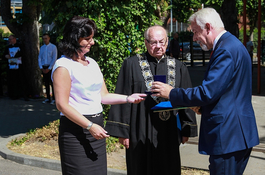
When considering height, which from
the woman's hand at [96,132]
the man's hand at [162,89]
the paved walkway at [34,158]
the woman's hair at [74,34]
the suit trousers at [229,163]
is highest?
the woman's hair at [74,34]

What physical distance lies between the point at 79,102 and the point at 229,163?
1.31 meters

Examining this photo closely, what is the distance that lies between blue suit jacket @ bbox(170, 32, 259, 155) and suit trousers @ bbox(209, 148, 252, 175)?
63 millimetres

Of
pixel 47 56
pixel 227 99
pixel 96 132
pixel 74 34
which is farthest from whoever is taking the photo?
pixel 47 56

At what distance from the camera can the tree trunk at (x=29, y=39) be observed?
38.3ft

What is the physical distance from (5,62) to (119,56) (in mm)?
7842

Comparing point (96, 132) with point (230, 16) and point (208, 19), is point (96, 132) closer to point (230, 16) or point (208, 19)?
point (208, 19)

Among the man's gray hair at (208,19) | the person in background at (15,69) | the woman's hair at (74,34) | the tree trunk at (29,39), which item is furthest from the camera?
the tree trunk at (29,39)

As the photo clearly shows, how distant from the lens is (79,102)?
10.1 ft

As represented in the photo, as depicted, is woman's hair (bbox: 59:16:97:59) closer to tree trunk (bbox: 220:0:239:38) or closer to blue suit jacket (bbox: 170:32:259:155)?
blue suit jacket (bbox: 170:32:259:155)

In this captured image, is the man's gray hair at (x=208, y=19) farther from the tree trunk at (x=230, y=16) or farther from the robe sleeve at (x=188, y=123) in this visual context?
the tree trunk at (x=230, y=16)

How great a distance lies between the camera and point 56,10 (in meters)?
6.38

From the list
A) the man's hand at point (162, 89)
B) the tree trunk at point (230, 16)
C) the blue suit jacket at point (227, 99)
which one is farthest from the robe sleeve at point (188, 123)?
the tree trunk at point (230, 16)

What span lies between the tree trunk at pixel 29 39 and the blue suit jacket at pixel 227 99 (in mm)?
9813

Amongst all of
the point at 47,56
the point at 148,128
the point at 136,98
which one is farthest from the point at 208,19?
the point at 47,56
